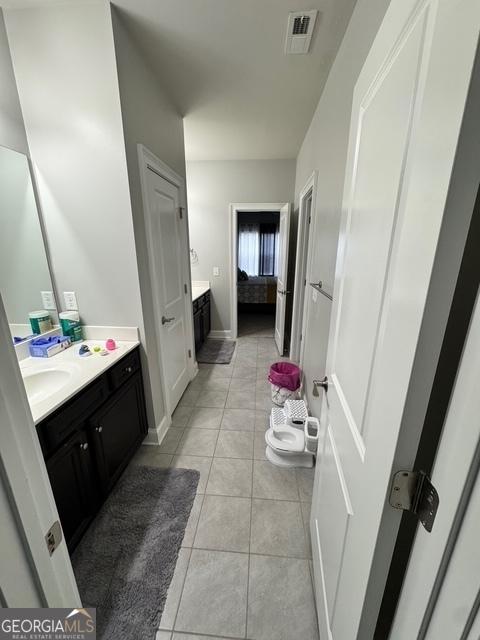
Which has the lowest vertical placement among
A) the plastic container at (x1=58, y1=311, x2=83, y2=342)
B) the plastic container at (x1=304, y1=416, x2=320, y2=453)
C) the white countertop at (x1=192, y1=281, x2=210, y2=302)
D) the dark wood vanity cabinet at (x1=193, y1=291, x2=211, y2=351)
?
the plastic container at (x1=304, y1=416, x2=320, y2=453)

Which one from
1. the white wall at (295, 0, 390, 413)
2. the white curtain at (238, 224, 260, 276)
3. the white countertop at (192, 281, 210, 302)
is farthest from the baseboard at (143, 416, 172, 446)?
the white curtain at (238, 224, 260, 276)

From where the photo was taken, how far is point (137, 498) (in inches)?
62.4

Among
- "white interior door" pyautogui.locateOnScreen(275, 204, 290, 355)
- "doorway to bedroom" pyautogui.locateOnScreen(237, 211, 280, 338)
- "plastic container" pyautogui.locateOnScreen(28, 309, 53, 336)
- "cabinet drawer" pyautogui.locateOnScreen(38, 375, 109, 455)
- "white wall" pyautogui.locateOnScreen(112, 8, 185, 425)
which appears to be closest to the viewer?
"cabinet drawer" pyautogui.locateOnScreen(38, 375, 109, 455)

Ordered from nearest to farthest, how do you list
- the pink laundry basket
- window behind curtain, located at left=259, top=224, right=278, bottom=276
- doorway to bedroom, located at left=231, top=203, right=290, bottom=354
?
the pink laundry basket < doorway to bedroom, located at left=231, top=203, right=290, bottom=354 < window behind curtain, located at left=259, top=224, right=278, bottom=276

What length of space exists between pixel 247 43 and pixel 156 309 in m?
1.80

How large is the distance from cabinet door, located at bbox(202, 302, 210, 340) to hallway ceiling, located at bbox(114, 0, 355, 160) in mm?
A: 2226

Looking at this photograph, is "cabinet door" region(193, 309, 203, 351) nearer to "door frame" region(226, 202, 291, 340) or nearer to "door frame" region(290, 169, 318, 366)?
"door frame" region(226, 202, 291, 340)

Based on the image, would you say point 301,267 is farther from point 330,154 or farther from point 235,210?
point 235,210

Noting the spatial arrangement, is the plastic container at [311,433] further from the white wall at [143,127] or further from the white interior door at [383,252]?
the white wall at [143,127]

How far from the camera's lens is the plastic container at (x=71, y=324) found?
5.68 feet

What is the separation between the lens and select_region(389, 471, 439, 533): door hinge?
1.52ft

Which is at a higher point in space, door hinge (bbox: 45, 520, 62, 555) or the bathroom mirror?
the bathroom mirror

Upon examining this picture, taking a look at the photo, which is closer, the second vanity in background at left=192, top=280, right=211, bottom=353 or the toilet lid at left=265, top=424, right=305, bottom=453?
the toilet lid at left=265, top=424, right=305, bottom=453

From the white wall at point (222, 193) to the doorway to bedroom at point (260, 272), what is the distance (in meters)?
0.16
